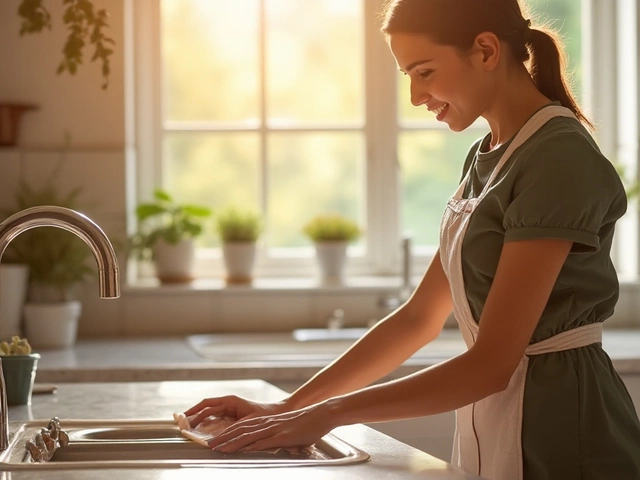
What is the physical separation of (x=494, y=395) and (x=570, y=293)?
0.57 feet

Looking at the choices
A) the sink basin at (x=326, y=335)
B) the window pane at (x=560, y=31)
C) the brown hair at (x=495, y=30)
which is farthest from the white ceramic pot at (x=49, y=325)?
the brown hair at (x=495, y=30)

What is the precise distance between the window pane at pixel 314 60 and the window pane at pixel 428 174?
0.22 metres

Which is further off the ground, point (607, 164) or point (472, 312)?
point (607, 164)

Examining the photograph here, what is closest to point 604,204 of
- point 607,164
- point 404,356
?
point 607,164

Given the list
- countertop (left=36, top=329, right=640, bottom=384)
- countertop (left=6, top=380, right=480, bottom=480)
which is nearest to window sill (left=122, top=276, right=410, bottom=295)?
countertop (left=36, top=329, right=640, bottom=384)

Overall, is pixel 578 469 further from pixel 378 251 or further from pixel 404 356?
pixel 378 251

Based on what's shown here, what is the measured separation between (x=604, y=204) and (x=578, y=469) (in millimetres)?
335

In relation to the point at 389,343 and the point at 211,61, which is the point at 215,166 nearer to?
the point at 211,61

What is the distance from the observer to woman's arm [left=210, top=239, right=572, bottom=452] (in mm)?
1175

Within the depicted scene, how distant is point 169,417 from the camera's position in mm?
1479

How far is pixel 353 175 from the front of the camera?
3367mm

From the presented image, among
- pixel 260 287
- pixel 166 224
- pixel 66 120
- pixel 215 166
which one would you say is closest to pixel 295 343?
pixel 260 287

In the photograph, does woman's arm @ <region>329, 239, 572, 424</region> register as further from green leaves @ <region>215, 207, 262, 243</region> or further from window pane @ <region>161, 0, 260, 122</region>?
window pane @ <region>161, 0, 260, 122</region>

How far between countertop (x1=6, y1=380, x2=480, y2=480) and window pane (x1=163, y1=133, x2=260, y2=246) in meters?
1.56
